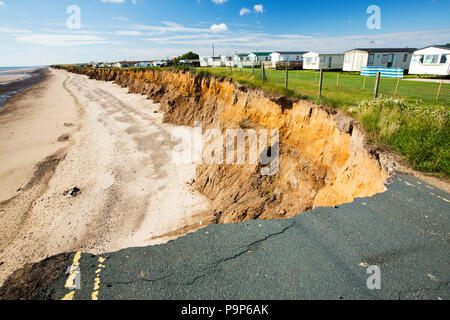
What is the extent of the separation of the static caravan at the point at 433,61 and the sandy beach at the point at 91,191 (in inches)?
1358

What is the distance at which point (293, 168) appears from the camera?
408 inches

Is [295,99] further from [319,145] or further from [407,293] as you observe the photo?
[407,293]

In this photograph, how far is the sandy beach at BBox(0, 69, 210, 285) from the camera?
9.35 meters

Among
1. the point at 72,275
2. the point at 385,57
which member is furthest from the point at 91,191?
the point at 385,57

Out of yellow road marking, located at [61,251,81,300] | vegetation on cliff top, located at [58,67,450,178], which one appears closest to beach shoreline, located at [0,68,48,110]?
yellow road marking, located at [61,251,81,300]

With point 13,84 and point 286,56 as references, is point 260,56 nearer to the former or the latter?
point 286,56

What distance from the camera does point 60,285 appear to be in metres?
4.73

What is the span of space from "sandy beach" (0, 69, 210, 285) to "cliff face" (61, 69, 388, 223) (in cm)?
150

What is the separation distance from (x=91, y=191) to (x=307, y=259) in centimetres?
1287

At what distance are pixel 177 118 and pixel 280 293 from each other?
22533mm

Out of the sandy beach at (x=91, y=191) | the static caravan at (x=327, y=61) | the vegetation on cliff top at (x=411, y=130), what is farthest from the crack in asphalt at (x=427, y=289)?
the static caravan at (x=327, y=61)

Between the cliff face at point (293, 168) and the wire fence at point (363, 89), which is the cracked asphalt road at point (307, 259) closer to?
the cliff face at point (293, 168)

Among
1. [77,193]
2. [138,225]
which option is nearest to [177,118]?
[77,193]

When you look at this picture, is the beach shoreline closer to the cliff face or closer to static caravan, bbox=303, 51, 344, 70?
the cliff face
